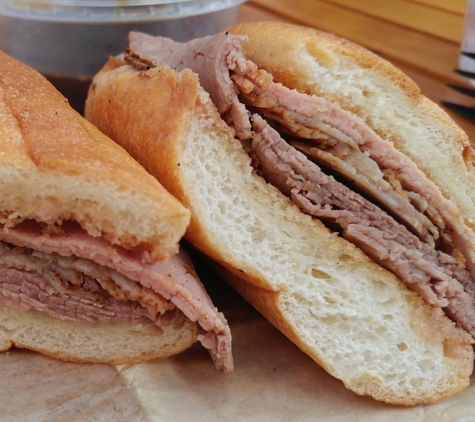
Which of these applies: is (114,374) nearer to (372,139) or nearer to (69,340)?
(69,340)

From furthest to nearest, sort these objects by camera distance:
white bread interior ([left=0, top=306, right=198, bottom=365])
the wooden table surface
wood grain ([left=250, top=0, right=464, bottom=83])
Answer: wood grain ([left=250, top=0, right=464, bottom=83]) < the wooden table surface < white bread interior ([left=0, top=306, right=198, bottom=365])

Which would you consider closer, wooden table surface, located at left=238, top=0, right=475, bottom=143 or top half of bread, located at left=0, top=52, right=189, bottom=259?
top half of bread, located at left=0, top=52, right=189, bottom=259

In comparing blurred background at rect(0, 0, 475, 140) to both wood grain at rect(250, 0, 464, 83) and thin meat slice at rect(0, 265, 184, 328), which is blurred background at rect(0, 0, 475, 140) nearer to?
wood grain at rect(250, 0, 464, 83)

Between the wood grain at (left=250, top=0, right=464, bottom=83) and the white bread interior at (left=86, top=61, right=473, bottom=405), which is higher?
the wood grain at (left=250, top=0, right=464, bottom=83)

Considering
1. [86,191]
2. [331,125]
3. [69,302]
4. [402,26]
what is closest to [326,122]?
[331,125]

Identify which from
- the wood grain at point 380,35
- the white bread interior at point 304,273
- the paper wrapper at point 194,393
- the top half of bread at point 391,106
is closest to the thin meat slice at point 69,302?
the paper wrapper at point 194,393

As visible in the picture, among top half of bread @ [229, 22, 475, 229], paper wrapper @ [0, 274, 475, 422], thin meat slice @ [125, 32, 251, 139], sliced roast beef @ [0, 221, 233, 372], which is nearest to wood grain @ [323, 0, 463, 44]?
top half of bread @ [229, 22, 475, 229]

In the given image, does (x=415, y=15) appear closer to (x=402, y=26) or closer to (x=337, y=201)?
(x=402, y=26)
